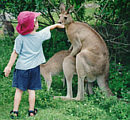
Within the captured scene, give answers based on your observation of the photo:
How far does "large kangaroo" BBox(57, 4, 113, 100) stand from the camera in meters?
4.81

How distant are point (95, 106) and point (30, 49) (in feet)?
4.86

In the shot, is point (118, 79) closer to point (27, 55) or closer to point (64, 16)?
point (64, 16)

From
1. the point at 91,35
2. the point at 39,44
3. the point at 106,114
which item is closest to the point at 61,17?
the point at 91,35

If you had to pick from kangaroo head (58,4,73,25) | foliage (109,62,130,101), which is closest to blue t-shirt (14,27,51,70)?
kangaroo head (58,4,73,25)

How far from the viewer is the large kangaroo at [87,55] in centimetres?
481

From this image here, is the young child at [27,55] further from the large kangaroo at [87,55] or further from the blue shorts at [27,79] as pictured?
the large kangaroo at [87,55]

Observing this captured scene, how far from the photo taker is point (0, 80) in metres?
5.69

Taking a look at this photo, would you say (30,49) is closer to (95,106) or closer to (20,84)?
(20,84)

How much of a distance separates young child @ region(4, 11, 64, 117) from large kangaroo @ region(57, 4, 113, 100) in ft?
3.14

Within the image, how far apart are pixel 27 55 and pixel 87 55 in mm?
1253

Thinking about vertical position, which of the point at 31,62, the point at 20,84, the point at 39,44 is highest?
the point at 39,44

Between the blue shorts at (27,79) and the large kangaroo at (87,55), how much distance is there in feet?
3.21

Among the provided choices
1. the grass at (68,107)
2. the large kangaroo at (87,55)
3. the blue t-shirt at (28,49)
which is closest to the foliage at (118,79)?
the large kangaroo at (87,55)

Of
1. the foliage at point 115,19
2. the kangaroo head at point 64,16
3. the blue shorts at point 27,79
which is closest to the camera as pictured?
the blue shorts at point 27,79
